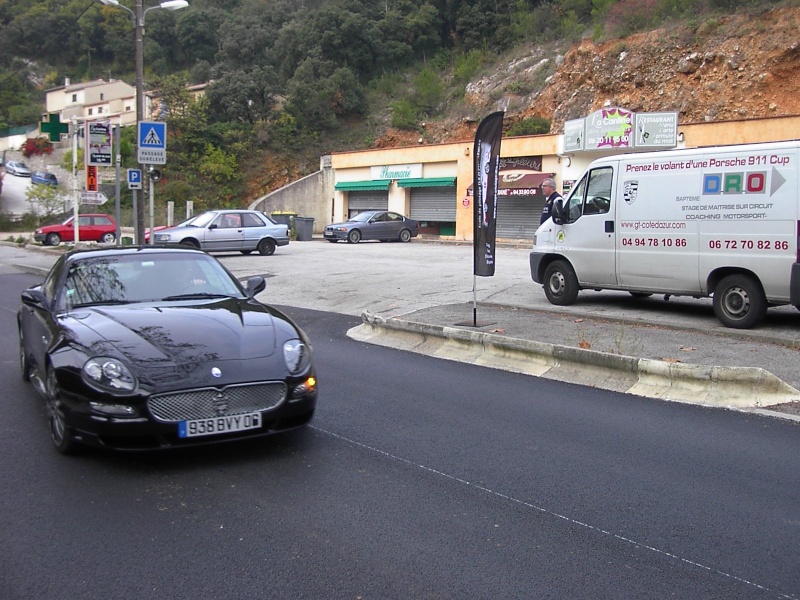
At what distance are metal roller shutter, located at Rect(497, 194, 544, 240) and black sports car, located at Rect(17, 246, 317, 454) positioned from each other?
1133 inches

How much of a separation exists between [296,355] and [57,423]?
5.66 feet

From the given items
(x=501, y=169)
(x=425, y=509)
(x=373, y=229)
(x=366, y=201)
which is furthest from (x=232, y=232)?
(x=425, y=509)

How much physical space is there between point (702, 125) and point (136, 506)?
28330mm

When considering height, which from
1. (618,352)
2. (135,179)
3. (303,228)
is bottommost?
(618,352)

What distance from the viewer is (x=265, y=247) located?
24.6m

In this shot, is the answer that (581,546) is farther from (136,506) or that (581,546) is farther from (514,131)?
(514,131)

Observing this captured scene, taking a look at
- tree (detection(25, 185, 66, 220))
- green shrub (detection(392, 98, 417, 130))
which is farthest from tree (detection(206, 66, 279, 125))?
tree (detection(25, 185, 66, 220))

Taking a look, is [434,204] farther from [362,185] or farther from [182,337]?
[182,337]

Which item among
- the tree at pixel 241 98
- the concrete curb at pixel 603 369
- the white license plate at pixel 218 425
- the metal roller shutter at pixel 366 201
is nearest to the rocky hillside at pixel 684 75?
the metal roller shutter at pixel 366 201

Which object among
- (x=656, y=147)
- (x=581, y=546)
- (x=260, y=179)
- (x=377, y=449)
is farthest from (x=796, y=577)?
(x=260, y=179)

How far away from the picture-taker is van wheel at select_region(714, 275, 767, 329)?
9.50 metres

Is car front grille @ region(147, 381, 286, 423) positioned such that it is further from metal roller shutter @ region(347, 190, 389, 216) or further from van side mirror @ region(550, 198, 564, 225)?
metal roller shutter @ region(347, 190, 389, 216)

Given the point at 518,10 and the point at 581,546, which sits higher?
the point at 518,10

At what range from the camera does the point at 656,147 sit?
29.0m
